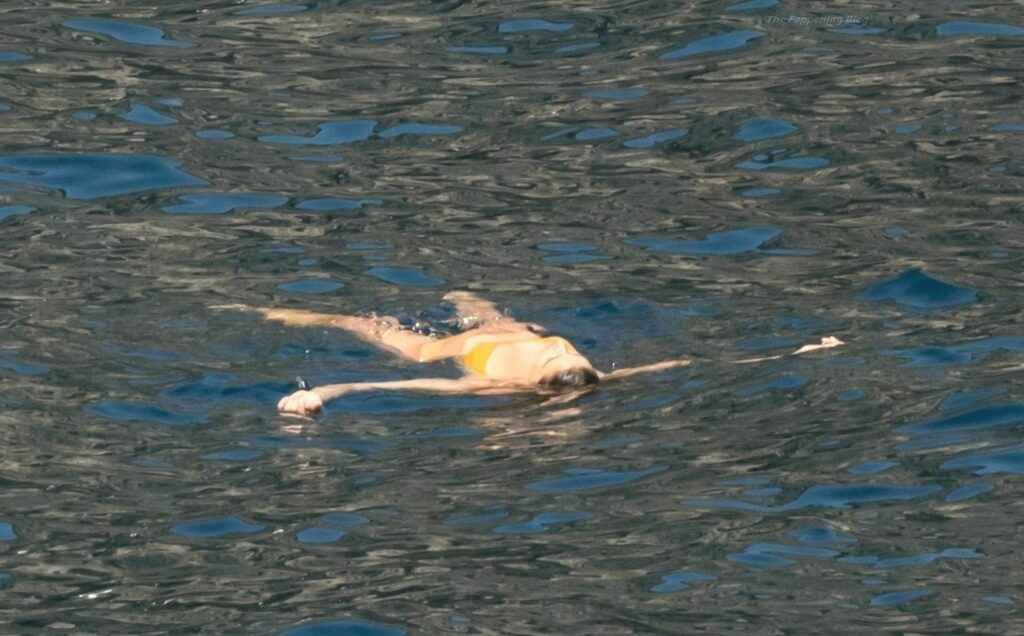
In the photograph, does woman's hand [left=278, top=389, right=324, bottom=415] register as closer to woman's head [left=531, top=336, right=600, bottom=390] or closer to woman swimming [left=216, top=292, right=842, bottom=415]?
woman swimming [left=216, top=292, right=842, bottom=415]

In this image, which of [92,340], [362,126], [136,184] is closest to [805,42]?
[362,126]

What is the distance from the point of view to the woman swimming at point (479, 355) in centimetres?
1032

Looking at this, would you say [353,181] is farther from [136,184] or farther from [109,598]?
[109,598]

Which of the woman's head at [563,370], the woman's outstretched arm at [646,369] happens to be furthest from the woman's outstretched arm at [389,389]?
the woman's outstretched arm at [646,369]

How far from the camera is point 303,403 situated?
9.87m

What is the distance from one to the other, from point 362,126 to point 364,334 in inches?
165

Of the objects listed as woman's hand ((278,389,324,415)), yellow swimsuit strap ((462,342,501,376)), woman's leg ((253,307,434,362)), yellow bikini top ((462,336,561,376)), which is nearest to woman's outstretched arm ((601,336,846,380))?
yellow bikini top ((462,336,561,376))

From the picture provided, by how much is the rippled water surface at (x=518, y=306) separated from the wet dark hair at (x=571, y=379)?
0.47ft

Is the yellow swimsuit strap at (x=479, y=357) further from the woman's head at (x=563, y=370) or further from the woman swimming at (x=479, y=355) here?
the woman's head at (x=563, y=370)

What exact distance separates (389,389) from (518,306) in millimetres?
1721

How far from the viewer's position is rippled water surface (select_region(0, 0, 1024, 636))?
26.6 ft

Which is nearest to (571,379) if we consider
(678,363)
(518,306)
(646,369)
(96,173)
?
(646,369)

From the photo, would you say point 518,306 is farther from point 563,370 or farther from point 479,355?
point 563,370

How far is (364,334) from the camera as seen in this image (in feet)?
37.4
